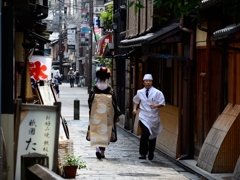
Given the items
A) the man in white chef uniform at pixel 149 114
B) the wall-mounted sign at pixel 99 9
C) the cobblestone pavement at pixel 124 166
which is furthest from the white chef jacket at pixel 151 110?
the wall-mounted sign at pixel 99 9

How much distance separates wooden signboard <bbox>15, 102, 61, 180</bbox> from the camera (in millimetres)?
10695

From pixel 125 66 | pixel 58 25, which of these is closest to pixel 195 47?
pixel 125 66

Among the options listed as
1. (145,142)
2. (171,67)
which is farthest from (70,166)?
(171,67)

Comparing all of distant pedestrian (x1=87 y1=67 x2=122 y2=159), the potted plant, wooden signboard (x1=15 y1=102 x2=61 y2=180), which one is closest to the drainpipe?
distant pedestrian (x1=87 y1=67 x2=122 y2=159)

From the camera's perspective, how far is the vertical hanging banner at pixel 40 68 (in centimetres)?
1738

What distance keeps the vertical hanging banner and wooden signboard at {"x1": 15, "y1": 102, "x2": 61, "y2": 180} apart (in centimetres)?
655

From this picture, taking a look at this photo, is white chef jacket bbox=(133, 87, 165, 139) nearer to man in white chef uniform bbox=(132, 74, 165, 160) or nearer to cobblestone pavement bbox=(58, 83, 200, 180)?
man in white chef uniform bbox=(132, 74, 165, 160)

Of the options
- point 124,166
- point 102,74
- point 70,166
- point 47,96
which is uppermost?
point 102,74

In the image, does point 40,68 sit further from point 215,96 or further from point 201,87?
point 215,96

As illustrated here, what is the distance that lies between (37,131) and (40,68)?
6.87 meters

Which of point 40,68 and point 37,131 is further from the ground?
point 40,68

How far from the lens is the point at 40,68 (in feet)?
57.5

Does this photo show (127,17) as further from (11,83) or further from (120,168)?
(11,83)

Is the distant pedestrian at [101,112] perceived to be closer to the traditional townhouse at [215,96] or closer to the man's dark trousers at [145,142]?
the man's dark trousers at [145,142]
